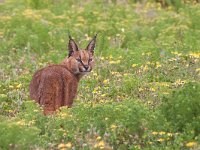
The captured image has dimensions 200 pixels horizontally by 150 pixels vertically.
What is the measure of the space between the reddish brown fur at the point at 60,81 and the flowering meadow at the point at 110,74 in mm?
357

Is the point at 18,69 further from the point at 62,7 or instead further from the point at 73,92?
the point at 62,7

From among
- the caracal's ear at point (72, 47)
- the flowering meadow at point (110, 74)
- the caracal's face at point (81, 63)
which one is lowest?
the flowering meadow at point (110, 74)

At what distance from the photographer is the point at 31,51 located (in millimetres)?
17391

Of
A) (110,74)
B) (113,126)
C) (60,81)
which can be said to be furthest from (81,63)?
(113,126)

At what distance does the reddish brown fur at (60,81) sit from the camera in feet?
36.2

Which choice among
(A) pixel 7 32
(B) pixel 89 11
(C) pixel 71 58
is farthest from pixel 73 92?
(B) pixel 89 11

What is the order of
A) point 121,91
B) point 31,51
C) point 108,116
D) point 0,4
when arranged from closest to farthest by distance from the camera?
point 108,116 → point 121,91 → point 31,51 → point 0,4

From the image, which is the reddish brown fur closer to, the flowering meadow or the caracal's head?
the caracal's head

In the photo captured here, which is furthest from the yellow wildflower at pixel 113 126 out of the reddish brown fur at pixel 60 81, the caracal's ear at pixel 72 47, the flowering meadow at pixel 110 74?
the caracal's ear at pixel 72 47

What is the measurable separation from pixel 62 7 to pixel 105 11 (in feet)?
4.16

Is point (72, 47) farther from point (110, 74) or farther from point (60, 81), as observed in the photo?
point (110, 74)

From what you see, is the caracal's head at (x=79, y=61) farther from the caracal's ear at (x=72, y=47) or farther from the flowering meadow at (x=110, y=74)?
the flowering meadow at (x=110, y=74)

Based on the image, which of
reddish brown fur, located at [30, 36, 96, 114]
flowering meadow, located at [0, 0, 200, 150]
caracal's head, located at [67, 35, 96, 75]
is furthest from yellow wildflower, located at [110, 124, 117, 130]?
caracal's head, located at [67, 35, 96, 75]

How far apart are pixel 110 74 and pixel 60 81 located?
352 centimetres
